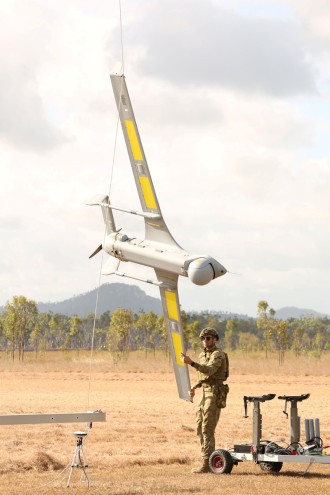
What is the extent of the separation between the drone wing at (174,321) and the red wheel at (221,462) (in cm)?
89

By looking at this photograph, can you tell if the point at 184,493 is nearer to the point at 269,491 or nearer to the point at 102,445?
the point at 269,491

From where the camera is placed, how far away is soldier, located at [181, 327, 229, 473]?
12664 millimetres

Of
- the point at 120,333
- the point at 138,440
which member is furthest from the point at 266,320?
the point at 138,440

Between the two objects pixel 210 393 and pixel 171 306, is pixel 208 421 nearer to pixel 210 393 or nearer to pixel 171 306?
pixel 210 393

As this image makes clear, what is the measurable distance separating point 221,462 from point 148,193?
13.4 feet

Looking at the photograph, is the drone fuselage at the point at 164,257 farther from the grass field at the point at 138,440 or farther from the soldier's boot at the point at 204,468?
the soldier's boot at the point at 204,468

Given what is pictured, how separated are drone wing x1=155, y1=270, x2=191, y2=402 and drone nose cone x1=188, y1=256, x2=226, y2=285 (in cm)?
88

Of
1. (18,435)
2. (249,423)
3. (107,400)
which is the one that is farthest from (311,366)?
(18,435)

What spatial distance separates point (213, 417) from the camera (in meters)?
12.7

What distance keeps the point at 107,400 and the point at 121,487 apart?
16.9 meters

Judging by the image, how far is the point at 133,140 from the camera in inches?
516

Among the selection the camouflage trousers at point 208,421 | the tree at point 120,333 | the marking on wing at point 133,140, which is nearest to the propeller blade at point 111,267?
the marking on wing at point 133,140

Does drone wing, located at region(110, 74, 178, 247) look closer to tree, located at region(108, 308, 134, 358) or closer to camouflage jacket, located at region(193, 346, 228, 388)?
camouflage jacket, located at region(193, 346, 228, 388)

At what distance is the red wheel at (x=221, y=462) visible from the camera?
12.3m
